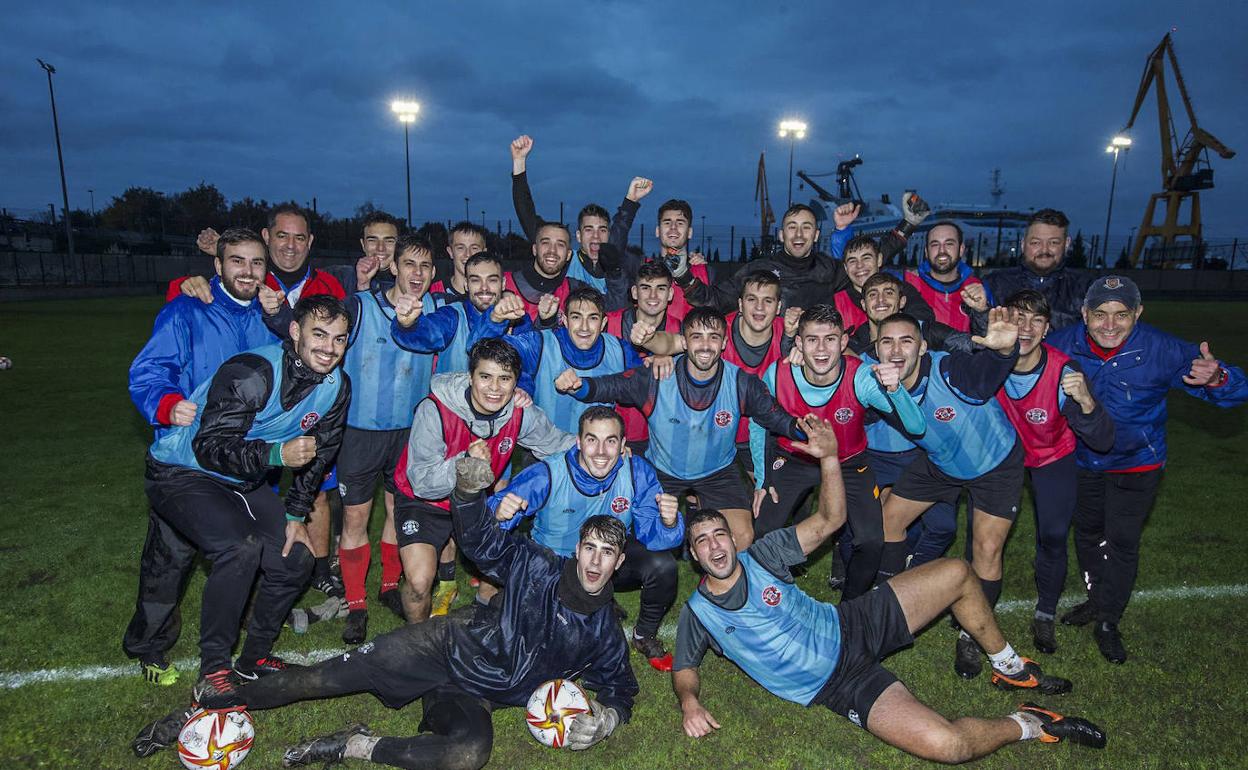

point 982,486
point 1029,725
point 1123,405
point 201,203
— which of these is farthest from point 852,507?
point 201,203

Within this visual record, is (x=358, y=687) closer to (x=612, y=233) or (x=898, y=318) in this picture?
(x=898, y=318)

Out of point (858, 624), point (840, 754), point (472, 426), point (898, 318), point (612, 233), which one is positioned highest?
point (612, 233)

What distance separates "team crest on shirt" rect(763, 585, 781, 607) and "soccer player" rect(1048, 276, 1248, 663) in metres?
2.31

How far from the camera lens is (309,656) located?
4605 millimetres

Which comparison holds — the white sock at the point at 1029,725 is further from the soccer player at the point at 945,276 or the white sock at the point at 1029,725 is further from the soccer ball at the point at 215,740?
the soccer ball at the point at 215,740

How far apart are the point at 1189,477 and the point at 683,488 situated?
6.62m

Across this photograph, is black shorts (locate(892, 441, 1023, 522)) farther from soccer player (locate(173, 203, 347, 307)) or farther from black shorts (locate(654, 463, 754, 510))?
soccer player (locate(173, 203, 347, 307))

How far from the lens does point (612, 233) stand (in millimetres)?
6887

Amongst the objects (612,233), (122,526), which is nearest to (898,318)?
(612,233)

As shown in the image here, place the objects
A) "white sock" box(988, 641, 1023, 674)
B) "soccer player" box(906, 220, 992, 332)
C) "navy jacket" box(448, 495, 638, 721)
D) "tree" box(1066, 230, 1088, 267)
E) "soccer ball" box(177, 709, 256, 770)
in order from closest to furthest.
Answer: "soccer ball" box(177, 709, 256, 770), "navy jacket" box(448, 495, 638, 721), "white sock" box(988, 641, 1023, 674), "soccer player" box(906, 220, 992, 332), "tree" box(1066, 230, 1088, 267)

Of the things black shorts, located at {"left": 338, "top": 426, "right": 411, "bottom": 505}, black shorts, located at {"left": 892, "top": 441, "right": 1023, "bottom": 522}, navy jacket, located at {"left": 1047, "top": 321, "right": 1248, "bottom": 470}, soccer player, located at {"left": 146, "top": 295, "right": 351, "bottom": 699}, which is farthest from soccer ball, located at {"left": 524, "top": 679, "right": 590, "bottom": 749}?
navy jacket, located at {"left": 1047, "top": 321, "right": 1248, "bottom": 470}

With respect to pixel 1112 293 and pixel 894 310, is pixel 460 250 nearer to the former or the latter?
pixel 894 310

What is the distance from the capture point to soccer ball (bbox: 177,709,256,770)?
341 centimetres

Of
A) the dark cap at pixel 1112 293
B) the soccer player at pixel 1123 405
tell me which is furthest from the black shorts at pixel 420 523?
the dark cap at pixel 1112 293
